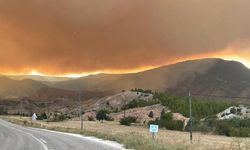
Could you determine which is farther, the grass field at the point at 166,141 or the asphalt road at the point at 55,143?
the asphalt road at the point at 55,143

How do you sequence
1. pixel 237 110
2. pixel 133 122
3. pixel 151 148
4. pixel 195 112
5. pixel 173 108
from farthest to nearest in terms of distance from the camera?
1. pixel 173 108
2. pixel 195 112
3. pixel 237 110
4. pixel 133 122
5. pixel 151 148

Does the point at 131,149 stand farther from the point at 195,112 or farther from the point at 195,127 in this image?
the point at 195,112

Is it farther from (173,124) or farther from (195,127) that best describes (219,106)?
(195,127)

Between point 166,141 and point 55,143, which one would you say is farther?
point 55,143

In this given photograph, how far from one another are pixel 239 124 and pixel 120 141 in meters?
61.7

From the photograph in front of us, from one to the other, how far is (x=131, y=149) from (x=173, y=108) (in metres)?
154

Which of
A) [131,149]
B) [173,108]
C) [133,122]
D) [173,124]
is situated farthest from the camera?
[173,108]

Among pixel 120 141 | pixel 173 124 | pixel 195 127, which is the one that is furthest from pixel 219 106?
pixel 120 141

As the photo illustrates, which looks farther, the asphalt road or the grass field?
the asphalt road

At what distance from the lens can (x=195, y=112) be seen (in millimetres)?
159250

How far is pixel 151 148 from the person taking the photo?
2806cm

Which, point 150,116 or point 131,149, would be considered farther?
point 150,116

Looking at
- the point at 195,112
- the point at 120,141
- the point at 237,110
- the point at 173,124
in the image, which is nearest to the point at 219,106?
the point at 195,112

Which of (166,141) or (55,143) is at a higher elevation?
(166,141)
